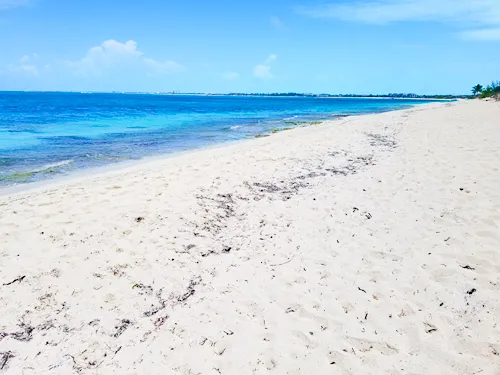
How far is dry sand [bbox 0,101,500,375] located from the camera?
3262 mm

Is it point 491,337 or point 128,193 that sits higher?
point 128,193

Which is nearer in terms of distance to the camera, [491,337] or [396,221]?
[491,337]

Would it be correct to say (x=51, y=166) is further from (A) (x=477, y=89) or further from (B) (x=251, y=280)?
(A) (x=477, y=89)

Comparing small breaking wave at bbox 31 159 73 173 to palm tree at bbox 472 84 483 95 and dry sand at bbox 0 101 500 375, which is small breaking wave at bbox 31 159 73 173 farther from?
palm tree at bbox 472 84 483 95

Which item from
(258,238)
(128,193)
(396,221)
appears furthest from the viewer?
(128,193)

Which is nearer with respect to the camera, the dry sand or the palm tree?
the dry sand

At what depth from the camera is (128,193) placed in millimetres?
7375

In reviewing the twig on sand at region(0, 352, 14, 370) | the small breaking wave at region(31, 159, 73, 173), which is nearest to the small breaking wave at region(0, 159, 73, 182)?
the small breaking wave at region(31, 159, 73, 173)

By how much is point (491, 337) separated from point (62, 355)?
4.08 meters

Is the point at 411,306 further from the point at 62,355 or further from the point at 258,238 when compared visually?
the point at 62,355

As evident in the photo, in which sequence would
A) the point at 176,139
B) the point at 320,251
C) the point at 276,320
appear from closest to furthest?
the point at 276,320 → the point at 320,251 → the point at 176,139

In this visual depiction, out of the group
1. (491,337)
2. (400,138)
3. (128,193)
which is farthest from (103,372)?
(400,138)

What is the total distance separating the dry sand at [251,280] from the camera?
3.26 m

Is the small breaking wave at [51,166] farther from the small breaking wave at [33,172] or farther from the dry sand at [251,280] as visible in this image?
the dry sand at [251,280]
